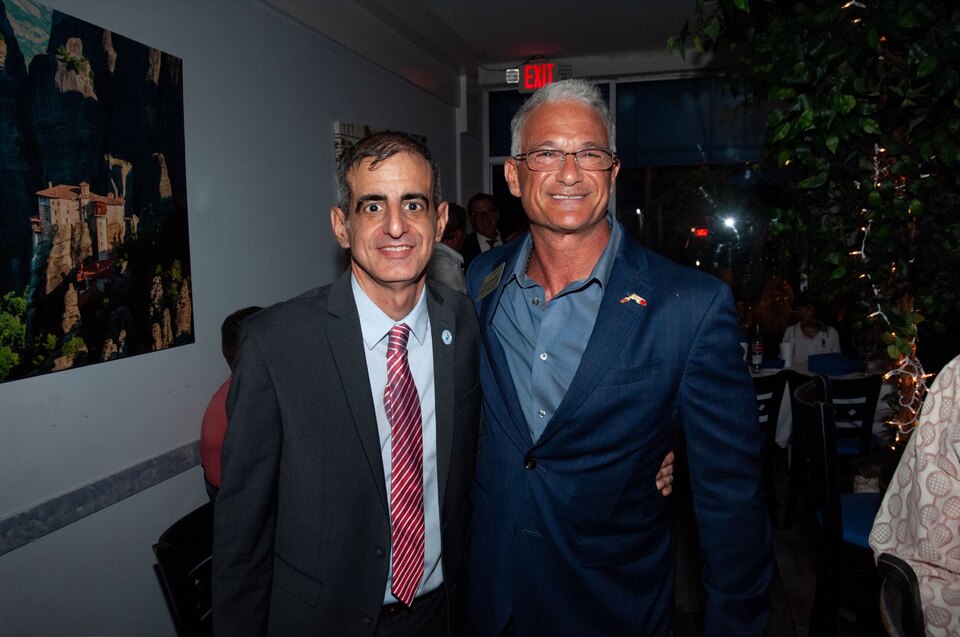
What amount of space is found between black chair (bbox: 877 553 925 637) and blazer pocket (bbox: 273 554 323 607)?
1.29m

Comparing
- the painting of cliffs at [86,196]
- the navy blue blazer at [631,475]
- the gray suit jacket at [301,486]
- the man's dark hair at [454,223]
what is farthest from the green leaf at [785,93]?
the man's dark hair at [454,223]

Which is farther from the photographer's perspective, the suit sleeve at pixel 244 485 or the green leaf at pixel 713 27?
the green leaf at pixel 713 27

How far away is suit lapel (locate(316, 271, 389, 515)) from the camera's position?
140 centimetres

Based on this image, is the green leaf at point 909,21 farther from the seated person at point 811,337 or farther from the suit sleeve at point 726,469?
the seated person at point 811,337

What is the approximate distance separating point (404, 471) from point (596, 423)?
45 cm

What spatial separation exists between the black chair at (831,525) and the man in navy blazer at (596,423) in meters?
1.22

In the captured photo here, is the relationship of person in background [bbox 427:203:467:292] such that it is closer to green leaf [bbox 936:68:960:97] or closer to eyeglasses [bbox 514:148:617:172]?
eyeglasses [bbox 514:148:617:172]

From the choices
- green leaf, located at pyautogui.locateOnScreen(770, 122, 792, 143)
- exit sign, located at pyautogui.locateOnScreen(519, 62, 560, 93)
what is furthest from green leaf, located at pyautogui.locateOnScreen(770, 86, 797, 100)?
exit sign, located at pyautogui.locateOnScreen(519, 62, 560, 93)

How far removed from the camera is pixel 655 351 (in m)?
1.47

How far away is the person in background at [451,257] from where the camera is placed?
3.77m

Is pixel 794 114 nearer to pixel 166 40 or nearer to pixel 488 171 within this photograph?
pixel 166 40

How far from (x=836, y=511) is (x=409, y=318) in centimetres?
199

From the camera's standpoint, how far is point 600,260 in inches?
64.6

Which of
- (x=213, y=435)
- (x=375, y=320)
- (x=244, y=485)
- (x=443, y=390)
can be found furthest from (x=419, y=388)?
(x=213, y=435)
